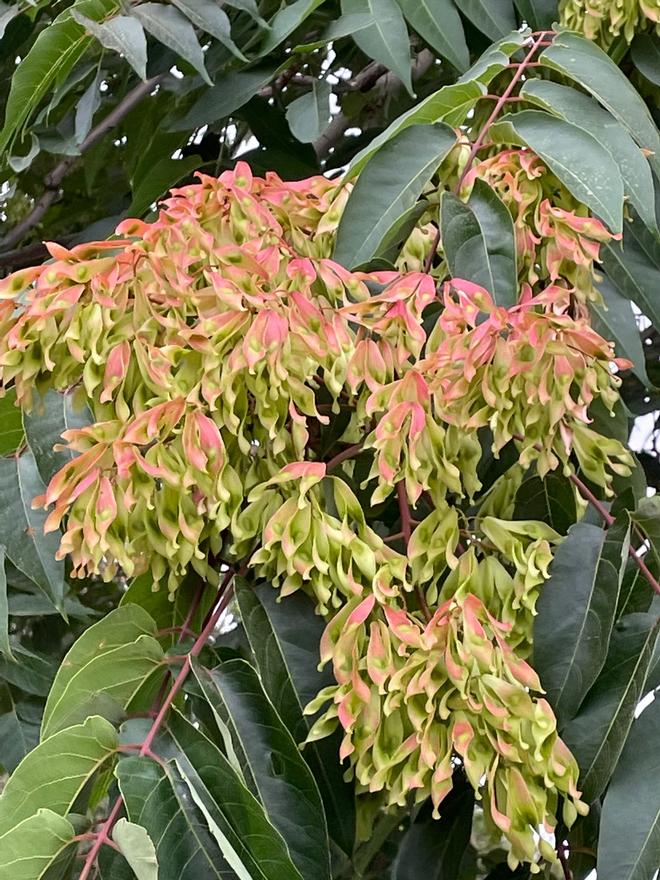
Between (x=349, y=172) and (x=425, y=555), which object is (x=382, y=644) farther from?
(x=349, y=172)

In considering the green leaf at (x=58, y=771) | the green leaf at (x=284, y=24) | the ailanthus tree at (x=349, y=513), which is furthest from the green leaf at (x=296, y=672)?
the green leaf at (x=284, y=24)

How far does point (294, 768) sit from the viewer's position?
75 cm

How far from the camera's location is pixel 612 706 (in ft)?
2.66

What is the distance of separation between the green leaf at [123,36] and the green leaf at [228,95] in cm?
16

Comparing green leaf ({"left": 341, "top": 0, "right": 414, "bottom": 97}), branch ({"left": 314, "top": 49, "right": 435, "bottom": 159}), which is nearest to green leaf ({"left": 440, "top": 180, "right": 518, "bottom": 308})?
green leaf ({"left": 341, "top": 0, "right": 414, "bottom": 97})

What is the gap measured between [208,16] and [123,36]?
10cm

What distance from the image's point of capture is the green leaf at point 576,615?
2.58 ft

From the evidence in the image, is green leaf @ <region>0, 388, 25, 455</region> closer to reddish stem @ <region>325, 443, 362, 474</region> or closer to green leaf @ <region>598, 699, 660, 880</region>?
reddish stem @ <region>325, 443, 362, 474</region>

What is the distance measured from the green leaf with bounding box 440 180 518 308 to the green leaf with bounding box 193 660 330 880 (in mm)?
320

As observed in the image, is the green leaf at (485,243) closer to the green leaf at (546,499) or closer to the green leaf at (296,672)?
the green leaf at (546,499)

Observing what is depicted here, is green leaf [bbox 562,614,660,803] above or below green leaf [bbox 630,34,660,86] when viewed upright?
below

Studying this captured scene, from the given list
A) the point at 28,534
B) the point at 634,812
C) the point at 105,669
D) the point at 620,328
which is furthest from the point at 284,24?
the point at 634,812

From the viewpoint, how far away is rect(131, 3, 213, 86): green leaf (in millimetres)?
1027

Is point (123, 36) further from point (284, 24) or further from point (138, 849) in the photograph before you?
point (138, 849)
